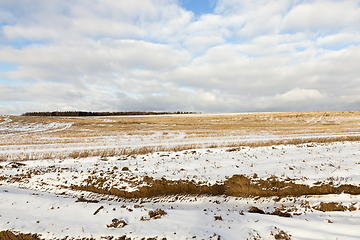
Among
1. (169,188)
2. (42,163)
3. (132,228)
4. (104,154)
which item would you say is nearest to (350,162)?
(169,188)

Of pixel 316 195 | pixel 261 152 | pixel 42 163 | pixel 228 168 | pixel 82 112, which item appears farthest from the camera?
pixel 82 112

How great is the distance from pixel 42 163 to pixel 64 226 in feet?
29.9

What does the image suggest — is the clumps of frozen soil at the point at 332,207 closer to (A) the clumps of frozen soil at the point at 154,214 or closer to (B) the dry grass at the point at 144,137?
(A) the clumps of frozen soil at the point at 154,214

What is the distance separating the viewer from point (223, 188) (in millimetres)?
10211

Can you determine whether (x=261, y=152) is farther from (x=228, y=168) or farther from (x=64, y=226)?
(x=64, y=226)

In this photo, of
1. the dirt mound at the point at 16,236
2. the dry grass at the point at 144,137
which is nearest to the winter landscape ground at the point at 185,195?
the dirt mound at the point at 16,236

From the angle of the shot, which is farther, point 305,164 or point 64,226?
point 305,164

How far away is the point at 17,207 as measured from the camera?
7984mm

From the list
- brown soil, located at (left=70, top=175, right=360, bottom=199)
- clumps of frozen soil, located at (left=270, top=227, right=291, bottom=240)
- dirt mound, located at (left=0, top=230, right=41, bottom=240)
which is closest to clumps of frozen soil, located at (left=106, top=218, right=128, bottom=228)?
dirt mound, located at (left=0, top=230, right=41, bottom=240)

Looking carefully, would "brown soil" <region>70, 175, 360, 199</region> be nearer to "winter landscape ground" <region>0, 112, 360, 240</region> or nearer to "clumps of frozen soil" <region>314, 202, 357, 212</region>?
"winter landscape ground" <region>0, 112, 360, 240</region>

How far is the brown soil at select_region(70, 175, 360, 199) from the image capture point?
31.4 ft

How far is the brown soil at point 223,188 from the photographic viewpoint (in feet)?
31.4

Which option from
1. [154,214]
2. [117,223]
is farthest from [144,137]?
[117,223]

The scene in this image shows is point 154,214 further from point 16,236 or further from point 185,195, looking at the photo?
point 16,236
